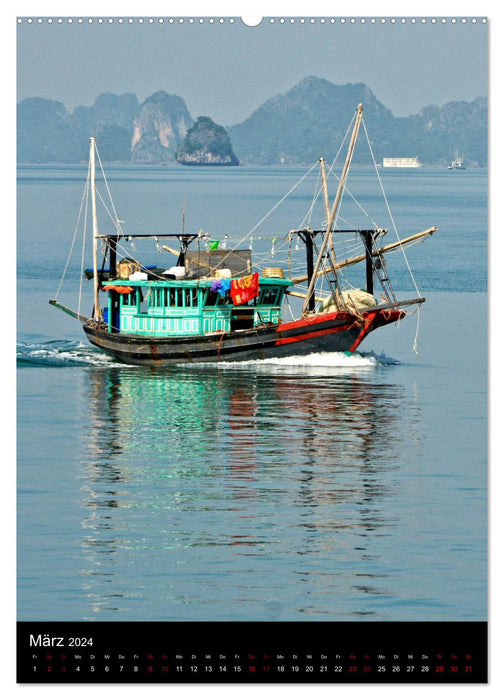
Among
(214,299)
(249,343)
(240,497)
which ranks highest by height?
(214,299)

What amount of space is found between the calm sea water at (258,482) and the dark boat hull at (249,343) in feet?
2.00

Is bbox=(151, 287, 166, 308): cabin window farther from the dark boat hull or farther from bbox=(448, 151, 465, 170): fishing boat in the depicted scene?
bbox=(448, 151, 465, 170): fishing boat

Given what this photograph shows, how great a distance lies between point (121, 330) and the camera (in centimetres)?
6212

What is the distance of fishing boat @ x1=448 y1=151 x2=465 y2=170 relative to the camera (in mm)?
111625

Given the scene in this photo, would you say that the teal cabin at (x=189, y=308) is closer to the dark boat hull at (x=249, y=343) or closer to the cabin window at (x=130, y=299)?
the cabin window at (x=130, y=299)

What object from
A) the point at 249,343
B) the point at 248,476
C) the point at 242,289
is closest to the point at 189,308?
the point at 242,289

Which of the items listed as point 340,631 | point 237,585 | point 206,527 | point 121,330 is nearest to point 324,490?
point 206,527

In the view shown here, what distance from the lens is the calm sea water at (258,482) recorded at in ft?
83.4

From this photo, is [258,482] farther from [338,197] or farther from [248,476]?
[338,197]

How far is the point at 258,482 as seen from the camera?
34562mm

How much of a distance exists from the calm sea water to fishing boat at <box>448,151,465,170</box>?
137ft

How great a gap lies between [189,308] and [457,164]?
65366mm

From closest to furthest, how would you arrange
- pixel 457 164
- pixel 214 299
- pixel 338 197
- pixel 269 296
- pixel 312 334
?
pixel 338 197, pixel 312 334, pixel 214 299, pixel 269 296, pixel 457 164

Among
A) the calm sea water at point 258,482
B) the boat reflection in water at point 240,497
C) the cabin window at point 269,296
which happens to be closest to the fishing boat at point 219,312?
the cabin window at point 269,296
